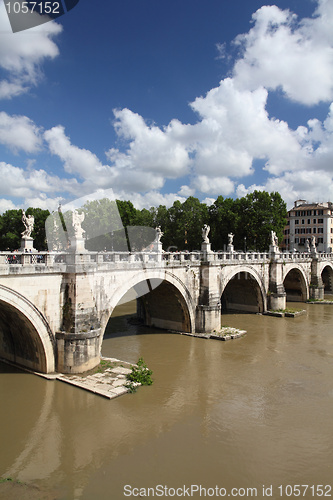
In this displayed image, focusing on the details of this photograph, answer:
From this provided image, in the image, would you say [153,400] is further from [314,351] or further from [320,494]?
[314,351]

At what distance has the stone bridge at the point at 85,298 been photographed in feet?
47.8

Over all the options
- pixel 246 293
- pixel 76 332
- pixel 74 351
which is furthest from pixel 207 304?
pixel 74 351

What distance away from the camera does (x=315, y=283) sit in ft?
134

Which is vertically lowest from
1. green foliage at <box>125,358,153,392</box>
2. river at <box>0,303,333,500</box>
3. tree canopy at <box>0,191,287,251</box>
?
river at <box>0,303,333,500</box>

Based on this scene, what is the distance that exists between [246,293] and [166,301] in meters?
11.0

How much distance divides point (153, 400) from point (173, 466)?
13.3 feet

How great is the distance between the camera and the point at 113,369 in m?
16.2

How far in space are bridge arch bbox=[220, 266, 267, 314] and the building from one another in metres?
33.0

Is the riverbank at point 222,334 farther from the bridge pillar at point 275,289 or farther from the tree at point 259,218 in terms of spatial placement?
the tree at point 259,218

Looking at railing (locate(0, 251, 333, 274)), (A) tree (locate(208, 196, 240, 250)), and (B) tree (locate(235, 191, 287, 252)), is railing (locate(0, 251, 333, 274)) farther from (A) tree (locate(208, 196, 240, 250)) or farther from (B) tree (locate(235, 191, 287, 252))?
(A) tree (locate(208, 196, 240, 250))

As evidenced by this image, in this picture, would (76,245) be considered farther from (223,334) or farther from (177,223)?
(177,223)

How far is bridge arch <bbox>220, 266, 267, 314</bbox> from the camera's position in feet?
103

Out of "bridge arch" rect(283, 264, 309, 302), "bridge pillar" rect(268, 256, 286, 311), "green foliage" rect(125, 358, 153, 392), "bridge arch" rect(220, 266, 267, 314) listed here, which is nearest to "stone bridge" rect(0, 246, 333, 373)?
"green foliage" rect(125, 358, 153, 392)

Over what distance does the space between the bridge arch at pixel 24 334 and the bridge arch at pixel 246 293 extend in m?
18.7
